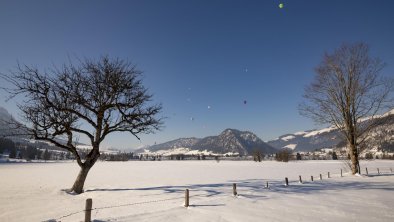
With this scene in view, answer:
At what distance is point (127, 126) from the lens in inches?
965

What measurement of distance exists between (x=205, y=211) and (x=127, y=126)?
14.8 m

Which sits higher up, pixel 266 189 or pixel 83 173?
pixel 83 173

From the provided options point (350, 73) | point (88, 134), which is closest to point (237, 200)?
point (88, 134)

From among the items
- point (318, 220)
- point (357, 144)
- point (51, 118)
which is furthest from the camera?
point (357, 144)

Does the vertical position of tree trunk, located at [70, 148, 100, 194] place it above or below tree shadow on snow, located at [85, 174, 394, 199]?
above

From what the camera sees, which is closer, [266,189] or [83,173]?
[266,189]

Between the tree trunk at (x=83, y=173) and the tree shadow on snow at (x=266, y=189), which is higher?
the tree trunk at (x=83, y=173)

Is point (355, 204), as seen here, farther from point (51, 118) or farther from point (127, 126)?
point (51, 118)

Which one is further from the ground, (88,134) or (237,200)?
(88,134)

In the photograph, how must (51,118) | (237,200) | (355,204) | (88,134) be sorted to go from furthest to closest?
(88,134) < (51,118) < (237,200) < (355,204)

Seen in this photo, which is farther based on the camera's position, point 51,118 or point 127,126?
point 127,126

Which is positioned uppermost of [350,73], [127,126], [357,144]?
[350,73]

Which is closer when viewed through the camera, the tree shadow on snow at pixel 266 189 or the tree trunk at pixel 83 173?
the tree shadow on snow at pixel 266 189

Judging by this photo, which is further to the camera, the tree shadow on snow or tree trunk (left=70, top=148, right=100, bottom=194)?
tree trunk (left=70, top=148, right=100, bottom=194)
